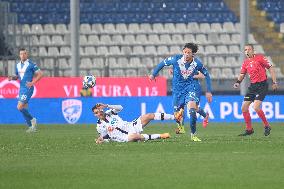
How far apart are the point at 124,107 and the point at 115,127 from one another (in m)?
13.1

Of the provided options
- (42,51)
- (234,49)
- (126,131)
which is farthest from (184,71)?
(234,49)

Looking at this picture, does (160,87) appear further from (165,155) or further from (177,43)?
(165,155)

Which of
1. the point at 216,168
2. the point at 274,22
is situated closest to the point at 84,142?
the point at 216,168

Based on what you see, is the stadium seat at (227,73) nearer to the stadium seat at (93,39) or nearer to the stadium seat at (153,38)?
the stadium seat at (153,38)

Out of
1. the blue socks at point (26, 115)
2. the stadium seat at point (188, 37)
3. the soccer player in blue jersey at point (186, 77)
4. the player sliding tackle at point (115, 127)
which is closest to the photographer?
the player sliding tackle at point (115, 127)

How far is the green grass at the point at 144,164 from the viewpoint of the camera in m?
12.3

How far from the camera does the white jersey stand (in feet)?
63.0

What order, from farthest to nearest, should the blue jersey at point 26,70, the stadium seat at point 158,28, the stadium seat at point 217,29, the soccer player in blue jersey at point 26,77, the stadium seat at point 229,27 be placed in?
the stadium seat at point 229,27, the stadium seat at point 217,29, the stadium seat at point 158,28, the blue jersey at point 26,70, the soccer player in blue jersey at point 26,77

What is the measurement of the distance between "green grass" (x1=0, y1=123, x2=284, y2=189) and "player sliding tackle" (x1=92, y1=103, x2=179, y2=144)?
0.21m

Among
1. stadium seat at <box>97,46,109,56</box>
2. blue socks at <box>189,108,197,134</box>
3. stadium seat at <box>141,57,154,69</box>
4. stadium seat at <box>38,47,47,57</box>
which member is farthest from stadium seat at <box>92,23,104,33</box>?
blue socks at <box>189,108,197,134</box>

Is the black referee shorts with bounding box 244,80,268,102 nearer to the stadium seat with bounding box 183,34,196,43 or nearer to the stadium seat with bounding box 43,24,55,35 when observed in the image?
the stadium seat with bounding box 43,24,55,35

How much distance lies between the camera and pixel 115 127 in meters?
19.3

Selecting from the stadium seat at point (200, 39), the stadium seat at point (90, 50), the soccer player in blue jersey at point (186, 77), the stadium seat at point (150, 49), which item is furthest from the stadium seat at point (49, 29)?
the soccer player in blue jersey at point (186, 77)

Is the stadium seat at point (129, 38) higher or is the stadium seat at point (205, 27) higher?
the stadium seat at point (205, 27)
